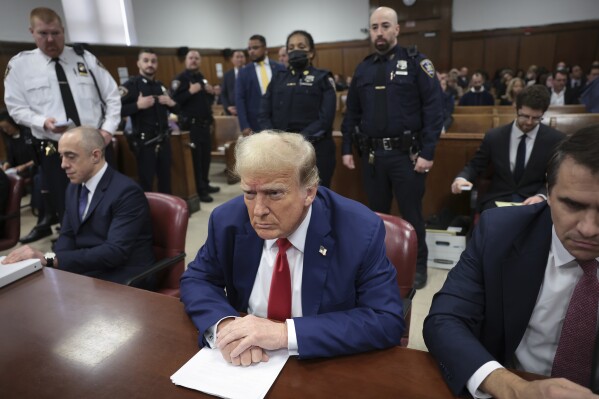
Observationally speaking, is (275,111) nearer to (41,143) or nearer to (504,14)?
(41,143)

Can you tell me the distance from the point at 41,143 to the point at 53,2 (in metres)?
5.46

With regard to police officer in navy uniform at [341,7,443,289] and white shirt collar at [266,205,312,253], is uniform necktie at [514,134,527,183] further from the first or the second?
white shirt collar at [266,205,312,253]

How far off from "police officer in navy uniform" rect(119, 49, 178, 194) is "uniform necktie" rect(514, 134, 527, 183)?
323cm

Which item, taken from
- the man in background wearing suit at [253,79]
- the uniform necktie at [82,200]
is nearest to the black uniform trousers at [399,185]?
the uniform necktie at [82,200]

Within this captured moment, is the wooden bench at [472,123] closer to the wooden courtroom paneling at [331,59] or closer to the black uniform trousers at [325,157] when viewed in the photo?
the black uniform trousers at [325,157]

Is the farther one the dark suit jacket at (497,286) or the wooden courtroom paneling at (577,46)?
the wooden courtroom paneling at (577,46)

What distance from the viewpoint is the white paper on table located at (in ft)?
2.99

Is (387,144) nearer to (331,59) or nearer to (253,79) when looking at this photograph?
(253,79)

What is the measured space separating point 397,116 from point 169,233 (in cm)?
163

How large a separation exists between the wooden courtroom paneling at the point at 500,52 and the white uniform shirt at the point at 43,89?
10352 mm

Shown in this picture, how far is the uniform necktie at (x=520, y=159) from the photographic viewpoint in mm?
2668

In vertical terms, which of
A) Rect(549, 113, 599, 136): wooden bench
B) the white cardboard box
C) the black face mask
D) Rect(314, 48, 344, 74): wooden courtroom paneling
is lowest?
the white cardboard box

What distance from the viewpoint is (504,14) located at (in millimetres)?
Answer: 10242

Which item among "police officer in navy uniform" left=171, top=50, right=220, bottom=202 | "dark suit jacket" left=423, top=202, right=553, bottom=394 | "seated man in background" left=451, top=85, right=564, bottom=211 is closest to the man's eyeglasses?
"seated man in background" left=451, top=85, right=564, bottom=211
